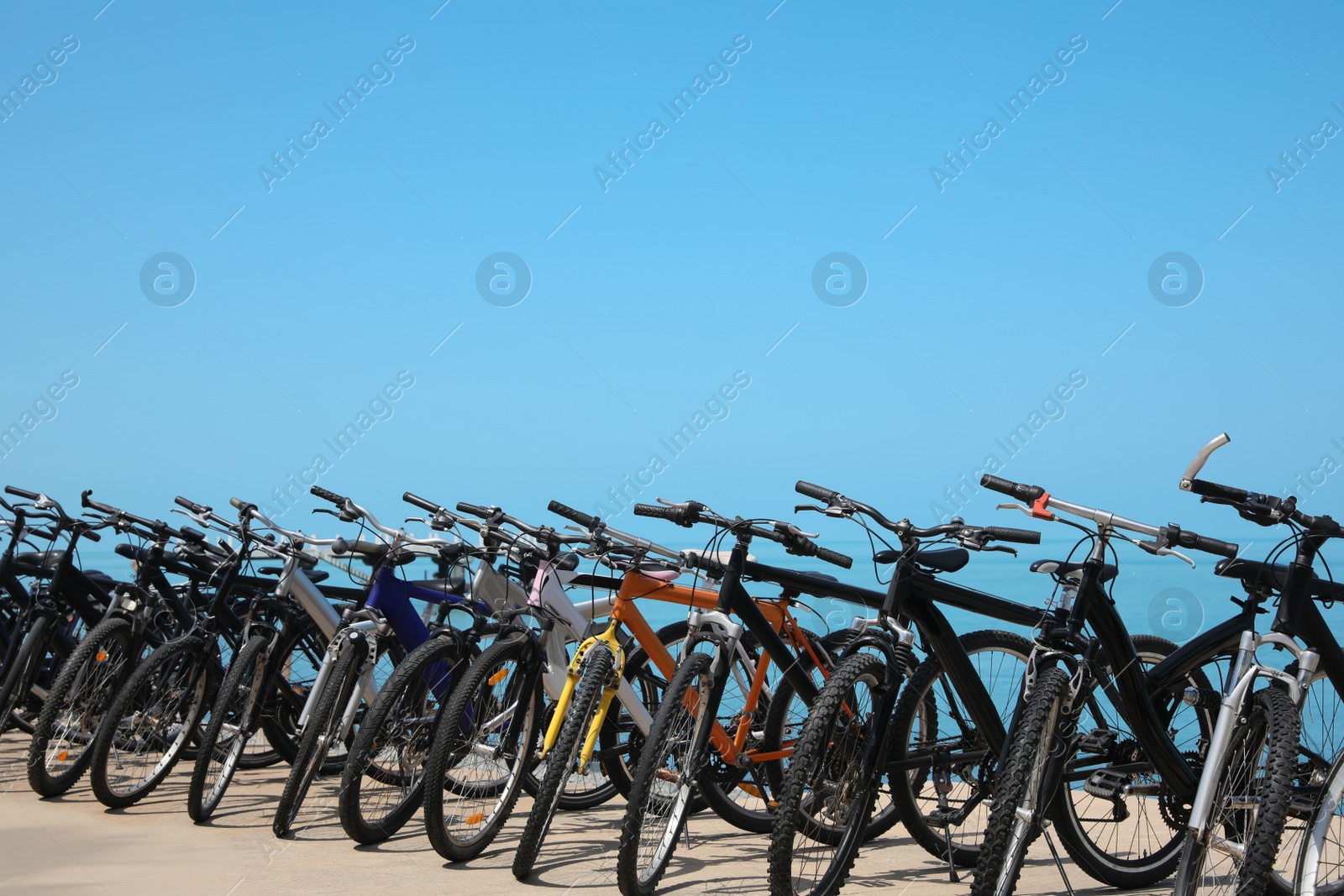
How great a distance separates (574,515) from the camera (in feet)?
14.1

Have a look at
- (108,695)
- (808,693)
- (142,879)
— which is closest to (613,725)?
(808,693)

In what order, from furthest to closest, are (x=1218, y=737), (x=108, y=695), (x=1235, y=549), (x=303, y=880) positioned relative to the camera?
(x=108, y=695)
(x=303, y=880)
(x=1235, y=549)
(x=1218, y=737)

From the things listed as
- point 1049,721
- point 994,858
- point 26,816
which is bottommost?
point 26,816

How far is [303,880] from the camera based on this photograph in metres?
3.77

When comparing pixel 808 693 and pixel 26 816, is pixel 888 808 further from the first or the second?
pixel 26 816

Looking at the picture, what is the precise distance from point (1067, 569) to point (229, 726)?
3.02m

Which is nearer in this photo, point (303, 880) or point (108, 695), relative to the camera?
point (303, 880)

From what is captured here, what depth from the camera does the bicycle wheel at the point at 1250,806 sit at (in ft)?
9.61

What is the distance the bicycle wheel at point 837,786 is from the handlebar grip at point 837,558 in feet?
1.87

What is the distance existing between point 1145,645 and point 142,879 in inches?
125

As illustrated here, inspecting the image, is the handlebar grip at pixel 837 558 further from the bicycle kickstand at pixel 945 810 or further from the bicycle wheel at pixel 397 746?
the bicycle wheel at pixel 397 746

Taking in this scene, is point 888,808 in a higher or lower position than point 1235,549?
lower

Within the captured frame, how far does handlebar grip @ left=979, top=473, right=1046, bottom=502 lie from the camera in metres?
3.50

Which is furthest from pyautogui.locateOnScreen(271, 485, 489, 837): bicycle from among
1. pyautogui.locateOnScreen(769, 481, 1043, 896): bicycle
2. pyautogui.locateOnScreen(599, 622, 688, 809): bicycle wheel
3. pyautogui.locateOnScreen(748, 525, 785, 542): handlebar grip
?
pyautogui.locateOnScreen(769, 481, 1043, 896): bicycle
